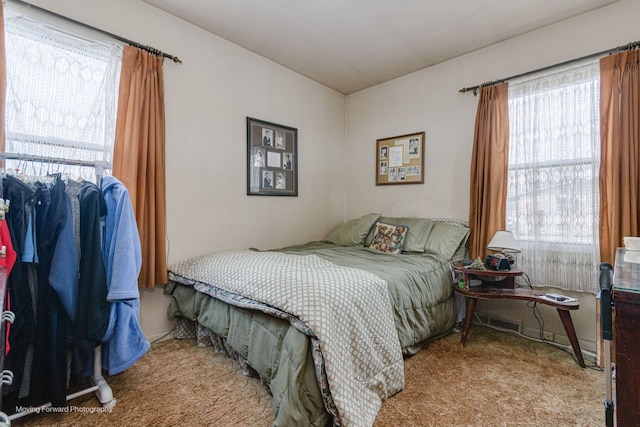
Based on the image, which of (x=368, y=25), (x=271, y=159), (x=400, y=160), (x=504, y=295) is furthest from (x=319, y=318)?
(x=400, y=160)

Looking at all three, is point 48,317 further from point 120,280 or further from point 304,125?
point 304,125

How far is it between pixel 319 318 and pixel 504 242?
5.83ft

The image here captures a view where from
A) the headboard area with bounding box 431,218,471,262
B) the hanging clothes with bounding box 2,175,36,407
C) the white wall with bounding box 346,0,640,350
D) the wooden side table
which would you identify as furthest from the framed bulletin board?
the hanging clothes with bounding box 2,175,36,407

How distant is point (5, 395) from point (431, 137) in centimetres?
365

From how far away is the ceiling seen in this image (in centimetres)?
227

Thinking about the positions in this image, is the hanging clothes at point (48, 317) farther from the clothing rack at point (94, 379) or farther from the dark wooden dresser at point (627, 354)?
the dark wooden dresser at point (627, 354)

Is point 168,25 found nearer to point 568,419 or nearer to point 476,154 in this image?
point 476,154

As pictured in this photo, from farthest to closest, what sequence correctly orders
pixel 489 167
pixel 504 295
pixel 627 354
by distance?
pixel 489 167
pixel 504 295
pixel 627 354

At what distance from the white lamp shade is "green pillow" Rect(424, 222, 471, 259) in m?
0.35

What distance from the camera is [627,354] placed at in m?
0.67

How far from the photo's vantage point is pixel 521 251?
2.58 meters

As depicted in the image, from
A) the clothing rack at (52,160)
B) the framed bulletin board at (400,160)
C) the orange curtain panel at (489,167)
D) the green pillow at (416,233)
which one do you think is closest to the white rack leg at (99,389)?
the clothing rack at (52,160)

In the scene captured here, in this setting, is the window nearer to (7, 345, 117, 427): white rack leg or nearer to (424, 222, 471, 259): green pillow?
(7, 345, 117, 427): white rack leg

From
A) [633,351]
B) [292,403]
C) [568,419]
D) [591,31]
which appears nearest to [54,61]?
[292,403]
